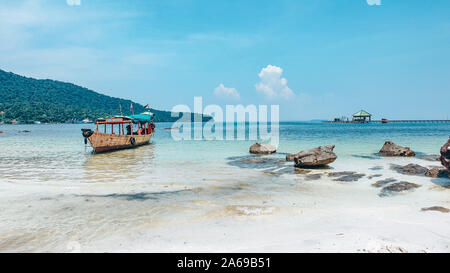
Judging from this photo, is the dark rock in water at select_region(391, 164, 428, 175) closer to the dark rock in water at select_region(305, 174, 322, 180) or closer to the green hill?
the dark rock in water at select_region(305, 174, 322, 180)

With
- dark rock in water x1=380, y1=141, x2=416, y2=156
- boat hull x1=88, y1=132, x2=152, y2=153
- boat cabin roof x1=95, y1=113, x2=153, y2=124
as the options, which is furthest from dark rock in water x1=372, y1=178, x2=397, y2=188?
boat cabin roof x1=95, y1=113, x2=153, y2=124

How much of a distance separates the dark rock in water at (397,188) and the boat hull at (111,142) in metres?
20.7

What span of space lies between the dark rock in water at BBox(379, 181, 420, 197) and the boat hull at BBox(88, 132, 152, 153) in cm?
2070

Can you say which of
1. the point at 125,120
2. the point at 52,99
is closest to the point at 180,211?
the point at 125,120

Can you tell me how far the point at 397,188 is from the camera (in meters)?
10.1

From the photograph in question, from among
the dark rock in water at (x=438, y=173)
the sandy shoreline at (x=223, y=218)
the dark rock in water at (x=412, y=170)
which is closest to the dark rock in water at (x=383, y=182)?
the sandy shoreline at (x=223, y=218)

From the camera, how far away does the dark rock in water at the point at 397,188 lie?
9723 millimetres

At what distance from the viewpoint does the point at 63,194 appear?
955 centimetres

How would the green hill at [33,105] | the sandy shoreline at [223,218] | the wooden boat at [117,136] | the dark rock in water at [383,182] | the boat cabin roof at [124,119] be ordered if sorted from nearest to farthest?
the sandy shoreline at [223,218] → the dark rock in water at [383,182] → the wooden boat at [117,136] → the boat cabin roof at [124,119] → the green hill at [33,105]

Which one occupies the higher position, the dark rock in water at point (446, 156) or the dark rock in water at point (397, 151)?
the dark rock in water at point (446, 156)

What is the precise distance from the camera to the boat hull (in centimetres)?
2283

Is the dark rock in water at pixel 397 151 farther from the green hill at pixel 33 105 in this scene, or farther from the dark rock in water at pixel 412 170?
the green hill at pixel 33 105

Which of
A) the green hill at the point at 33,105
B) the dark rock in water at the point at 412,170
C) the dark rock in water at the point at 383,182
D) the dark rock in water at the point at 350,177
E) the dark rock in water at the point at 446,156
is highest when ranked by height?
the green hill at the point at 33,105
